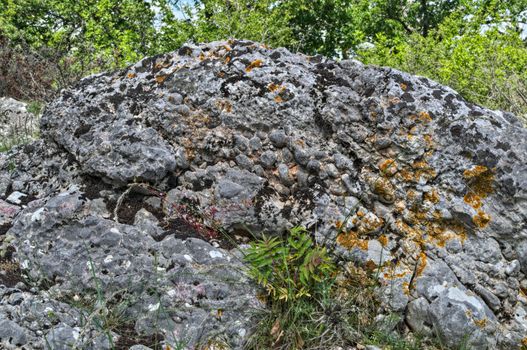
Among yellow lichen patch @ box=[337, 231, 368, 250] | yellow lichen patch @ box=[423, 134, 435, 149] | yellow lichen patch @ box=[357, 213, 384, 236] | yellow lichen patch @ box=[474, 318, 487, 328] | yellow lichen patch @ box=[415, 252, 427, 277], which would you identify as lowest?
yellow lichen patch @ box=[474, 318, 487, 328]

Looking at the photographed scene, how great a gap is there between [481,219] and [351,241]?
31.4 inches

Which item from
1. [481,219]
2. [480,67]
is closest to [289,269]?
[481,219]

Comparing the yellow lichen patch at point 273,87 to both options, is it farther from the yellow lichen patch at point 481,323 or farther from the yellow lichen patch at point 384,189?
the yellow lichen patch at point 481,323

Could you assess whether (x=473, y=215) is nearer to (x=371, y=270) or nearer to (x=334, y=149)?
(x=371, y=270)

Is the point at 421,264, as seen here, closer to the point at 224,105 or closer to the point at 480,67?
the point at 224,105

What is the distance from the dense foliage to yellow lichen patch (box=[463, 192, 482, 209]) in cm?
322

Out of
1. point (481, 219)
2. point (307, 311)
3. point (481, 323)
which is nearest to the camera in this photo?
point (307, 311)

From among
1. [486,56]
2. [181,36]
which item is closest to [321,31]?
[181,36]

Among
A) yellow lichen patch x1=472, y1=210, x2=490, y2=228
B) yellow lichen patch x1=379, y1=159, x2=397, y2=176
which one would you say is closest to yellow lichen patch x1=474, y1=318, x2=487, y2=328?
yellow lichen patch x1=472, y1=210, x2=490, y2=228

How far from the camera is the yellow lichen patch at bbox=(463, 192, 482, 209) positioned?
10.9 feet

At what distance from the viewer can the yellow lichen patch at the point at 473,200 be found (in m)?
3.34

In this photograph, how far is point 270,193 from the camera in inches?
139

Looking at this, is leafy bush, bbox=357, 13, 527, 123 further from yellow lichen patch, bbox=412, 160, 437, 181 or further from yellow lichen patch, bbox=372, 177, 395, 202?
yellow lichen patch, bbox=372, 177, 395, 202

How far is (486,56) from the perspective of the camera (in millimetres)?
8594
